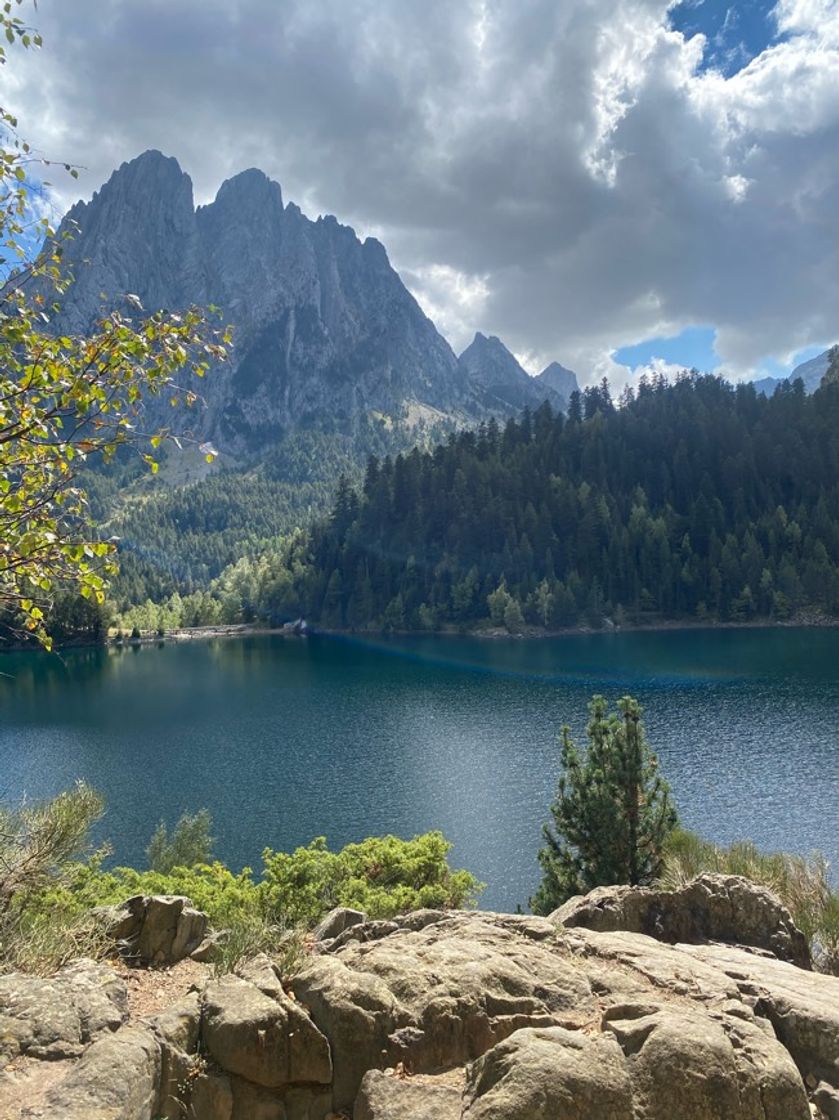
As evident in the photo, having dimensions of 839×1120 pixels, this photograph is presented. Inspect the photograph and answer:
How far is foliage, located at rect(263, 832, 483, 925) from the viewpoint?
23094 mm

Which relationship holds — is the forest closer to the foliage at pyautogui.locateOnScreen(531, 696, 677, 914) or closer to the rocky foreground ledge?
the foliage at pyautogui.locateOnScreen(531, 696, 677, 914)

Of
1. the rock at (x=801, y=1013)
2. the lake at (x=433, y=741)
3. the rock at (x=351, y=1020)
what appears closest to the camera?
the rock at (x=351, y=1020)

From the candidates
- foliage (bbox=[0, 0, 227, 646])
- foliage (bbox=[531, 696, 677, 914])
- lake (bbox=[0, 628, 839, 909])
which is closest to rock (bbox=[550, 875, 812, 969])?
foliage (bbox=[531, 696, 677, 914])

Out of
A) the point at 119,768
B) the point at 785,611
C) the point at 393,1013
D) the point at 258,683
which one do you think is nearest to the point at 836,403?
the point at 785,611

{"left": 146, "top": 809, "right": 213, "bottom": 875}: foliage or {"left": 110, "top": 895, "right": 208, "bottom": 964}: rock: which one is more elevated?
{"left": 110, "top": 895, "right": 208, "bottom": 964}: rock

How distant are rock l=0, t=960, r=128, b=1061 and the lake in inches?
1118

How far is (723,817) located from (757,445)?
6235 inches

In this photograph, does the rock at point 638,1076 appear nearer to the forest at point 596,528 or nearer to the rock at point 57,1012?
the rock at point 57,1012

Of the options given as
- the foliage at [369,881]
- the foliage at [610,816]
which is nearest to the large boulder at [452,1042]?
the foliage at [369,881]

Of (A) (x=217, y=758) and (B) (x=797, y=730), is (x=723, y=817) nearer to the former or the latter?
(B) (x=797, y=730)

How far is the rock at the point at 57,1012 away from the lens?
747cm

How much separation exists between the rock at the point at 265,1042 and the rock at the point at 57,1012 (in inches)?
45.7

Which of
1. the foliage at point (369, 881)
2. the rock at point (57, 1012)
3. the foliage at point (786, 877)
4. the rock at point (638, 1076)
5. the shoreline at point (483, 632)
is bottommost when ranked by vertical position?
the foliage at point (369, 881)

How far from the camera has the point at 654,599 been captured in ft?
503
